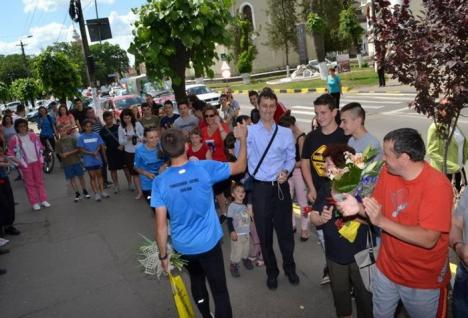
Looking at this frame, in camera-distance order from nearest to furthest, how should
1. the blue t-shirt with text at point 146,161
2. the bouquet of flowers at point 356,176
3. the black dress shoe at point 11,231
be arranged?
1. the bouquet of flowers at point 356,176
2. the blue t-shirt with text at point 146,161
3. the black dress shoe at point 11,231

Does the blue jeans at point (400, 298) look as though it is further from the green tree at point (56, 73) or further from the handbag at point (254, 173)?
the green tree at point (56, 73)

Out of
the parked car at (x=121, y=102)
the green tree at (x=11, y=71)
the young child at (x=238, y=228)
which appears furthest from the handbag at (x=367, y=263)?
the green tree at (x=11, y=71)

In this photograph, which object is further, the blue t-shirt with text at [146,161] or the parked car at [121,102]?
the parked car at [121,102]

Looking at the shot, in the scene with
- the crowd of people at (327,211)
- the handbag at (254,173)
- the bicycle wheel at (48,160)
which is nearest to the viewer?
the crowd of people at (327,211)

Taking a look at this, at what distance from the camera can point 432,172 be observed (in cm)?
260

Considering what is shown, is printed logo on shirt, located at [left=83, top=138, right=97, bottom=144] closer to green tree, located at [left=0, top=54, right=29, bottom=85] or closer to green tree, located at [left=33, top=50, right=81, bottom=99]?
green tree, located at [left=33, top=50, right=81, bottom=99]

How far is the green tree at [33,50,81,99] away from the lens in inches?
693

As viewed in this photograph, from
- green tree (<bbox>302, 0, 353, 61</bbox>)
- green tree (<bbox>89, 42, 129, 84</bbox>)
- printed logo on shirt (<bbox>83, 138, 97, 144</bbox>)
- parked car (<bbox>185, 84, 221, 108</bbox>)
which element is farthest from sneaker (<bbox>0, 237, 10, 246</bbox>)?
green tree (<bbox>89, 42, 129, 84</bbox>)

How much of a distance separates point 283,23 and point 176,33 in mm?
44420

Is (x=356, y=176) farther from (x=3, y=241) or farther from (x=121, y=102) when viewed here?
(x=121, y=102)

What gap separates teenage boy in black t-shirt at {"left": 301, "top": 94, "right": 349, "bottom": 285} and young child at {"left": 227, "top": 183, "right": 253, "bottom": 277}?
100 cm

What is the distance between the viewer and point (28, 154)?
28.4 ft

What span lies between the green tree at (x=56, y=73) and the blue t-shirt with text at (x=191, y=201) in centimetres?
1612

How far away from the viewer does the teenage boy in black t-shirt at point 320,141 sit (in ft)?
13.7
